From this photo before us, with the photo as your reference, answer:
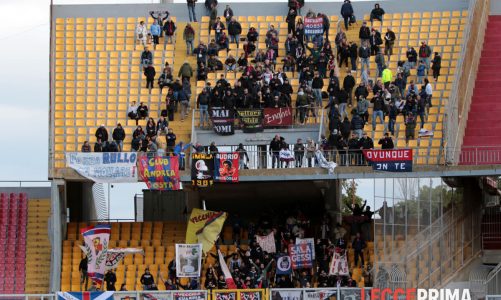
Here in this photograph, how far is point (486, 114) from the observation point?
154ft

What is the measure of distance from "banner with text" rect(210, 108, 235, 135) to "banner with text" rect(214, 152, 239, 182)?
6.69 feet

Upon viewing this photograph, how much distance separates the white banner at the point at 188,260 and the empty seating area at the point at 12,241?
5167mm

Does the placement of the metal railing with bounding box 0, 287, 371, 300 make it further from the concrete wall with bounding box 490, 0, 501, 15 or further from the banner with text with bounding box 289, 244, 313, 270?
the concrete wall with bounding box 490, 0, 501, 15

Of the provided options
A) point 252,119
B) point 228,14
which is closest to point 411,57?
point 252,119

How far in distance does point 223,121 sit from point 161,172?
294 cm

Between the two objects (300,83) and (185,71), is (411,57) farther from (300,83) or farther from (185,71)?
(185,71)

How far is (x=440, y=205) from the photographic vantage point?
43.1m

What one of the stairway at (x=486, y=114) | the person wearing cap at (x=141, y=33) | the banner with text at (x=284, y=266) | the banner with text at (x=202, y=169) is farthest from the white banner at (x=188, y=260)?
the person wearing cap at (x=141, y=33)

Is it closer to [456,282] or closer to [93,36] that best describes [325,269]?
[456,282]

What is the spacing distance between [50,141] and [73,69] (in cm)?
352

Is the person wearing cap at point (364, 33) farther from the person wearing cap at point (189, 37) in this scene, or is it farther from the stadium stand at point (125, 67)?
the person wearing cap at point (189, 37)

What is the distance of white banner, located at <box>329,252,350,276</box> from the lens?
142ft

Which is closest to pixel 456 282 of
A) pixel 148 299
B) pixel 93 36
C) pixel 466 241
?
pixel 466 241

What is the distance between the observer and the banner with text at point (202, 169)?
43844mm
